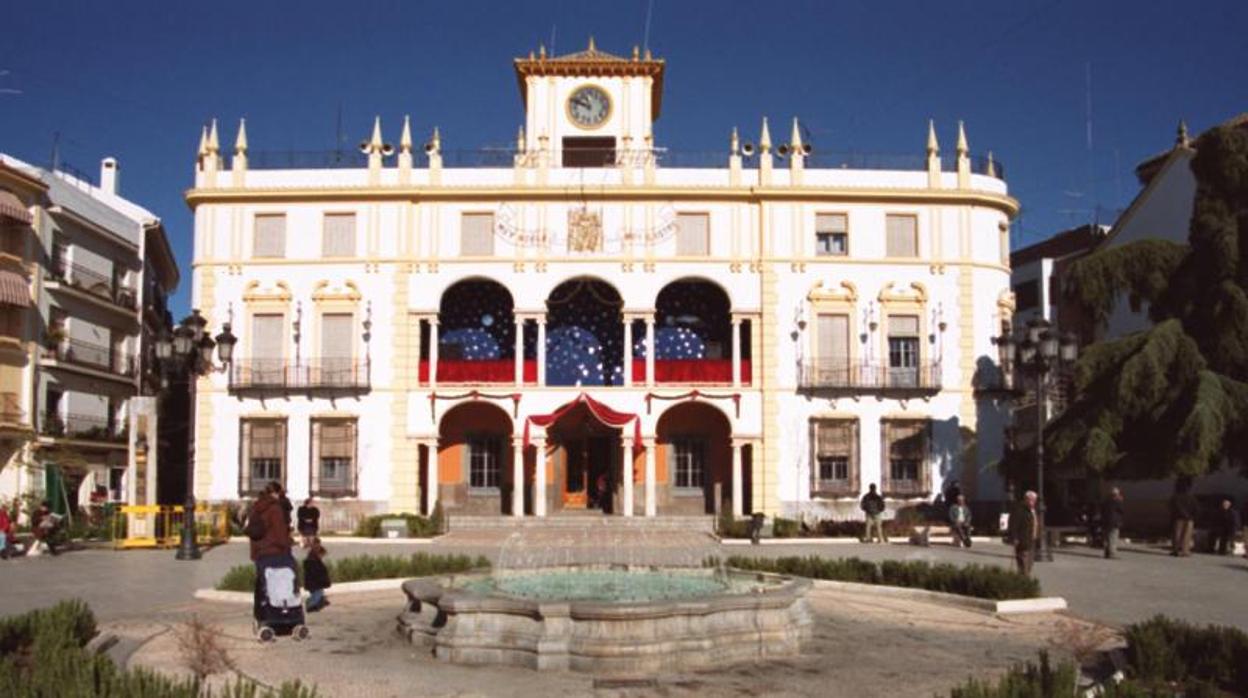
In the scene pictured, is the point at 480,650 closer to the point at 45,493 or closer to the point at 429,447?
the point at 429,447

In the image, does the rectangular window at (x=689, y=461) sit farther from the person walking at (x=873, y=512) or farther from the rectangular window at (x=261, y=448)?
the rectangular window at (x=261, y=448)

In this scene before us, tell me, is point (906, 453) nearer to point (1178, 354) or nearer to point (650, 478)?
point (650, 478)

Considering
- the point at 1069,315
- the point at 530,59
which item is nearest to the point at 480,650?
the point at 530,59

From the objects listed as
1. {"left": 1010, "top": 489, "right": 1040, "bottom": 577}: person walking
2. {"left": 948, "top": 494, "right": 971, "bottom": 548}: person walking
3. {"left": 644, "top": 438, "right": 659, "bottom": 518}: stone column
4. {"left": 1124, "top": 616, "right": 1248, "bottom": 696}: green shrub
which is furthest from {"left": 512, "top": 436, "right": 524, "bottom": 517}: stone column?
{"left": 1124, "top": 616, "right": 1248, "bottom": 696}: green shrub

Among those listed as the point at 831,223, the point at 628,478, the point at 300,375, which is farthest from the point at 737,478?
the point at 300,375

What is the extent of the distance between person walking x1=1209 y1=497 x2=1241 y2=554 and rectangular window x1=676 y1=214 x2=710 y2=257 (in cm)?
1654

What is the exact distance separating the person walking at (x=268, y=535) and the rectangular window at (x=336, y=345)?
23.9 m

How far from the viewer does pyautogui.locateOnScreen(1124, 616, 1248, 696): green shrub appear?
9047 millimetres

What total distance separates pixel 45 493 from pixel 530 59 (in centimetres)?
1936

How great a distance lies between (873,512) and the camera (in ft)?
98.7

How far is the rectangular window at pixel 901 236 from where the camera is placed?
3747cm

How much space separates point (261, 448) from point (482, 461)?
21.6 feet

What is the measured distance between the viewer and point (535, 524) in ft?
114

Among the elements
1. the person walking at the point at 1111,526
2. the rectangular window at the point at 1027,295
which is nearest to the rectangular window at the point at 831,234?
the person walking at the point at 1111,526
